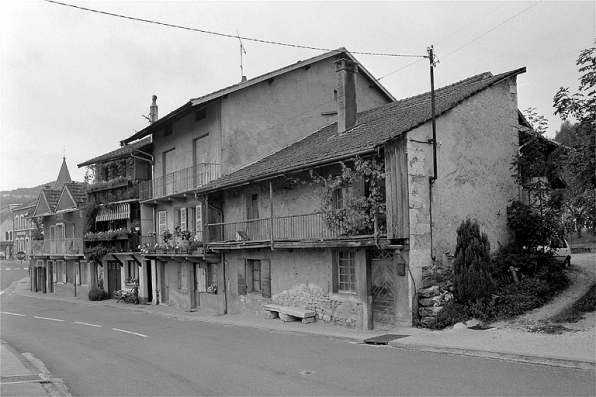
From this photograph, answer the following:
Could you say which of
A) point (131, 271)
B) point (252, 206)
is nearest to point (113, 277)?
point (131, 271)

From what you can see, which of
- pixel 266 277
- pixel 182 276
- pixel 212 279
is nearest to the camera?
pixel 266 277

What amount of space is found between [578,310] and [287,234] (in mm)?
9365

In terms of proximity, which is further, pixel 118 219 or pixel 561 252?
pixel 118 219

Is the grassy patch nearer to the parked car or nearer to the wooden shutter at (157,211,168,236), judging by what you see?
the parked car

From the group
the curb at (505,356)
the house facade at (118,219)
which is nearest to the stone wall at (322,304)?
the curb at (505,356)

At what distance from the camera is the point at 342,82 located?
20172 millimetres

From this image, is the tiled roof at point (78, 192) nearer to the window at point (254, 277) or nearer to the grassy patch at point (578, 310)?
the window at point (254, 277)

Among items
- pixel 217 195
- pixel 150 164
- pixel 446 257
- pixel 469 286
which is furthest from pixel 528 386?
pixel 150 164

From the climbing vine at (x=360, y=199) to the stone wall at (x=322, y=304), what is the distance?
238 centimetres

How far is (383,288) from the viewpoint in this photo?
15414 millimetres

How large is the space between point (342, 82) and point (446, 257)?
7.92 meters

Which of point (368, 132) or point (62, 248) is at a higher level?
point (368, 132)

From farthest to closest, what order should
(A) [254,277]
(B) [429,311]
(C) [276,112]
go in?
(C) [276,112] < (A) [254,277] < (B) [429,311]

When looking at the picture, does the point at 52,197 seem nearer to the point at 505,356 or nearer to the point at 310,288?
the point at 310,288
